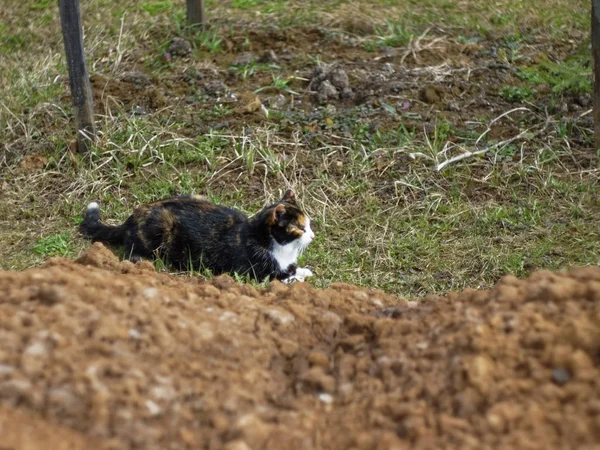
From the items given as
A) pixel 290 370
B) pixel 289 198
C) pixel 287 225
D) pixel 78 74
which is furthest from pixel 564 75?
pixel 290 370

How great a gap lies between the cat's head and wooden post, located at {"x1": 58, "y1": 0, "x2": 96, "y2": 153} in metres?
2.13

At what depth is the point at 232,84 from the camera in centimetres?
739

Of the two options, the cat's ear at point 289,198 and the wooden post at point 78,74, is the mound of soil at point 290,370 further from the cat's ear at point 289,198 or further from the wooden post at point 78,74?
the wooden post at point 78,74

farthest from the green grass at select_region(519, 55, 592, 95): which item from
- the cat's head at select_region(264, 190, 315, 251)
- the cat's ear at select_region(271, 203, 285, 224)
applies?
the cat's ear at select_region(271, 203, 285, 224)

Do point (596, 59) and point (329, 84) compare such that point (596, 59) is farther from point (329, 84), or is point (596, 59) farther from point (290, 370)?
point (290, 370)

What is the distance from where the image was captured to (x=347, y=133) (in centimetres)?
670

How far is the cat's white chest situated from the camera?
17.0 feet

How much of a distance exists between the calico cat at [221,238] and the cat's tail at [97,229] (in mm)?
107

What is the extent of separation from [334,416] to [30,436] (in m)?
0.88

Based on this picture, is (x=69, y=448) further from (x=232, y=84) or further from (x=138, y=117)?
(x=232, y=84)

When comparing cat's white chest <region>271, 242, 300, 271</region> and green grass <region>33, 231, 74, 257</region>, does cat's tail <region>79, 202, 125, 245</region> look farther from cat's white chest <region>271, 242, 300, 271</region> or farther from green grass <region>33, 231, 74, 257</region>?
cat's white chest <region>271, 242, 300, 271</region>

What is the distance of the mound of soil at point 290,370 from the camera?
2164 mm

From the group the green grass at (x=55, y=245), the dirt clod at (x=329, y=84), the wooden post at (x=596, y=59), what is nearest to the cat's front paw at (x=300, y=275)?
the green grass at (x=55, y=245)

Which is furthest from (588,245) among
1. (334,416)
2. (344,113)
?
(334,416)
